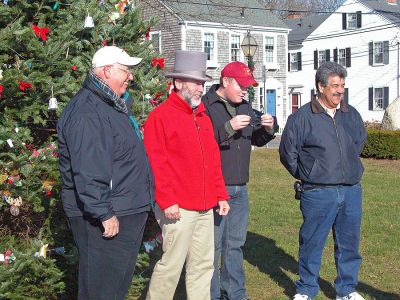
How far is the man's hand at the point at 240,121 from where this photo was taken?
521 cm

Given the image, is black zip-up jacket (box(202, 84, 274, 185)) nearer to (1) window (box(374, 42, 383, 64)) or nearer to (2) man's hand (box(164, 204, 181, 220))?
(2) man's hand (box(164, 204, 181, 220))

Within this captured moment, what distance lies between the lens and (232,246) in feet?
18.5

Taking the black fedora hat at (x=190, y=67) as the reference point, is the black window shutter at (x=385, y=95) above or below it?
below

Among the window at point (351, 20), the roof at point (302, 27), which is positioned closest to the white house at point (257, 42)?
the window at point (351, 20)

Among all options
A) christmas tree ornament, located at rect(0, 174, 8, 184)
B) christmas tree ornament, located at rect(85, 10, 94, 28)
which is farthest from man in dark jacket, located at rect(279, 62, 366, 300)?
christmas tree ornament, located at rect(0, 174, 8, 184)

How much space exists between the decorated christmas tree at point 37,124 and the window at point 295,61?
41997 mm

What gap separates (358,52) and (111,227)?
40859 millimetres

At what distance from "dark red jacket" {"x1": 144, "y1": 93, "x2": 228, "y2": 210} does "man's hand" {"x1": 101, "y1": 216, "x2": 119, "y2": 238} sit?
29.8 inches

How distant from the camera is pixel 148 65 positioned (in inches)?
225

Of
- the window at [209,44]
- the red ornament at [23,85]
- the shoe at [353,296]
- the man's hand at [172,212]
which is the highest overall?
the window at [209,44]

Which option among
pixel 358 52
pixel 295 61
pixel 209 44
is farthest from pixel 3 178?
pixel 295 61

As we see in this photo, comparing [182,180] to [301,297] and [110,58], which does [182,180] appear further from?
[301,297]

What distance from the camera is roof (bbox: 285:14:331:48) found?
46609 millimetres

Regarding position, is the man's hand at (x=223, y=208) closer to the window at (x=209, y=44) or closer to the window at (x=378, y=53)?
the window at (x=209, y=44)
